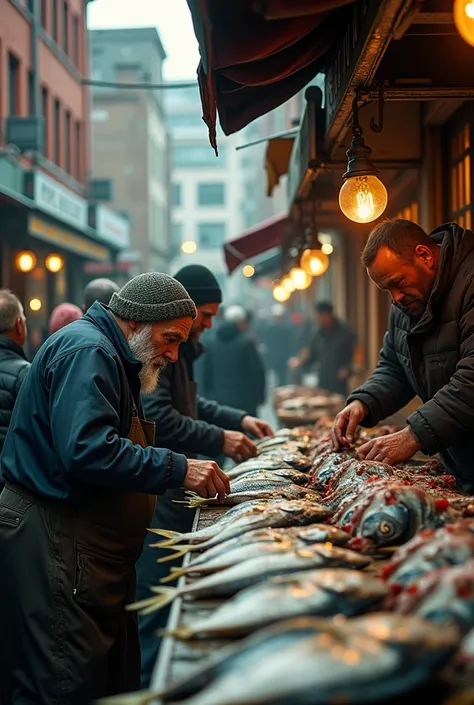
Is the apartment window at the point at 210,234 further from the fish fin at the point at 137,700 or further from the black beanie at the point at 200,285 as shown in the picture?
the fish fin at the point at 137,700

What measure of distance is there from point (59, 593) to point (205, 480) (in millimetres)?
831

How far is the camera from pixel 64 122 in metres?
30.2

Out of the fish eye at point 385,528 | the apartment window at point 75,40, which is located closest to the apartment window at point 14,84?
the apartment window at point 75,40

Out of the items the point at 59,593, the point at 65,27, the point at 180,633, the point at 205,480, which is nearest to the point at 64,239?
the point at 65,27

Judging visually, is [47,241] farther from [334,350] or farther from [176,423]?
[176,423]

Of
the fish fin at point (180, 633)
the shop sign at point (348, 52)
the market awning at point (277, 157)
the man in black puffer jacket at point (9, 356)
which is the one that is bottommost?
the fish fin at point (180, 633)

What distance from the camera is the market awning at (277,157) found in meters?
10.8

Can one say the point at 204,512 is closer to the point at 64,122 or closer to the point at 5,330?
the point at 5,330

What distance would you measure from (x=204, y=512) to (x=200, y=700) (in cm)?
261

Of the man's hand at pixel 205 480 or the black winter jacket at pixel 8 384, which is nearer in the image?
the man's hand at pixel 205 480

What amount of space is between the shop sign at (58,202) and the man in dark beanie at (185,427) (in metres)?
13.5

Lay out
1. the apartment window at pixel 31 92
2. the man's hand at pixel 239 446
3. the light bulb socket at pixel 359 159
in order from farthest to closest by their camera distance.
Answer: the apartment window at pixel 31 92 < the man's hand at pixel 239 446 < the light bulb socket at pixel 359 159

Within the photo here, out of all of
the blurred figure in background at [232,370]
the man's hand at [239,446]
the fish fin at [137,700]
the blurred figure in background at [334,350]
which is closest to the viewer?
the fish fin at [137,700]

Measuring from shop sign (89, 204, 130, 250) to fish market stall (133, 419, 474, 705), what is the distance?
78.2 feet
